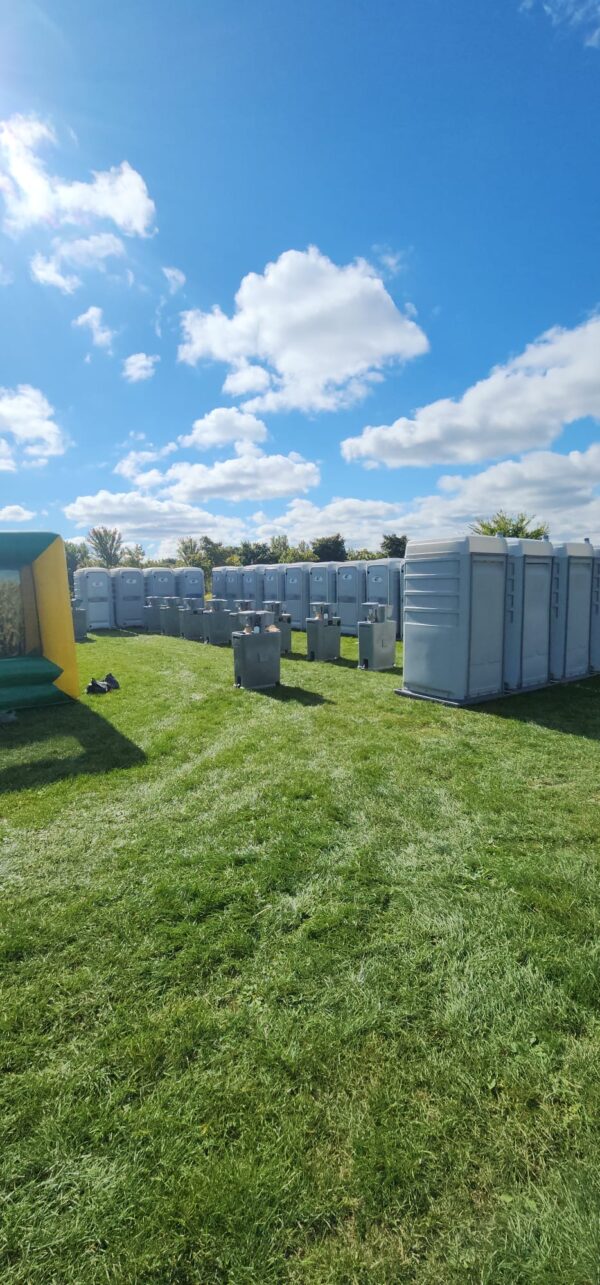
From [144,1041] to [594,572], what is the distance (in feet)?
36.3

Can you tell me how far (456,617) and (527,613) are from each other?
186 centimetres

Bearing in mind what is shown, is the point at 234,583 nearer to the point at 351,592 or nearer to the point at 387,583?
the point at 351,592

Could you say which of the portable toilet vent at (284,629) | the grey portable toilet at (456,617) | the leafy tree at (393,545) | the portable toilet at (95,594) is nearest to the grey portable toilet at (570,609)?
the grey portable toilet at (456,617)

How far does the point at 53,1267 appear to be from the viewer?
167 cm

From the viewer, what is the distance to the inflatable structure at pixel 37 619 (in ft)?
29.4

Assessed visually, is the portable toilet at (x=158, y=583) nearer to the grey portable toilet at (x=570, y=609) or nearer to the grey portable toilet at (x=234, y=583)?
the grey portable toilet at (x=234, y=583)

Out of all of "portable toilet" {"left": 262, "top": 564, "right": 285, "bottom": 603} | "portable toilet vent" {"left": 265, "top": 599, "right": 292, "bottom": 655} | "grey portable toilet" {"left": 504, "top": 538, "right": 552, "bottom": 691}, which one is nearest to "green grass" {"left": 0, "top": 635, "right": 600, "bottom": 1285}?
"grey portable toilet" {"left": 504, "top": 538, "right": 552, "bottom": 691}

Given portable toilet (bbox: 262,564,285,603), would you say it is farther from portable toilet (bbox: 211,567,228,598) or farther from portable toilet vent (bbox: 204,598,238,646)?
portable toilet vent (bbox: 204,598,238,646)

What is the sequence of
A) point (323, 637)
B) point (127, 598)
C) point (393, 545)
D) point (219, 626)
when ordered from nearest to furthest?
point (323, 637), point (219, 626), point (127, 598), point (393, 545)

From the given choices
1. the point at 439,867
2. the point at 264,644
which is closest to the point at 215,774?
the point at 439,867

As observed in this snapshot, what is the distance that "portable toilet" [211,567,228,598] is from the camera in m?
25.2

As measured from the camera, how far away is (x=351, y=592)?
60.6ft

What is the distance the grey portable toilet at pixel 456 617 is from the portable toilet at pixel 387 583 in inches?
307

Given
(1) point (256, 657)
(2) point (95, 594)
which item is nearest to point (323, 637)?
(1) point (256, 657)
